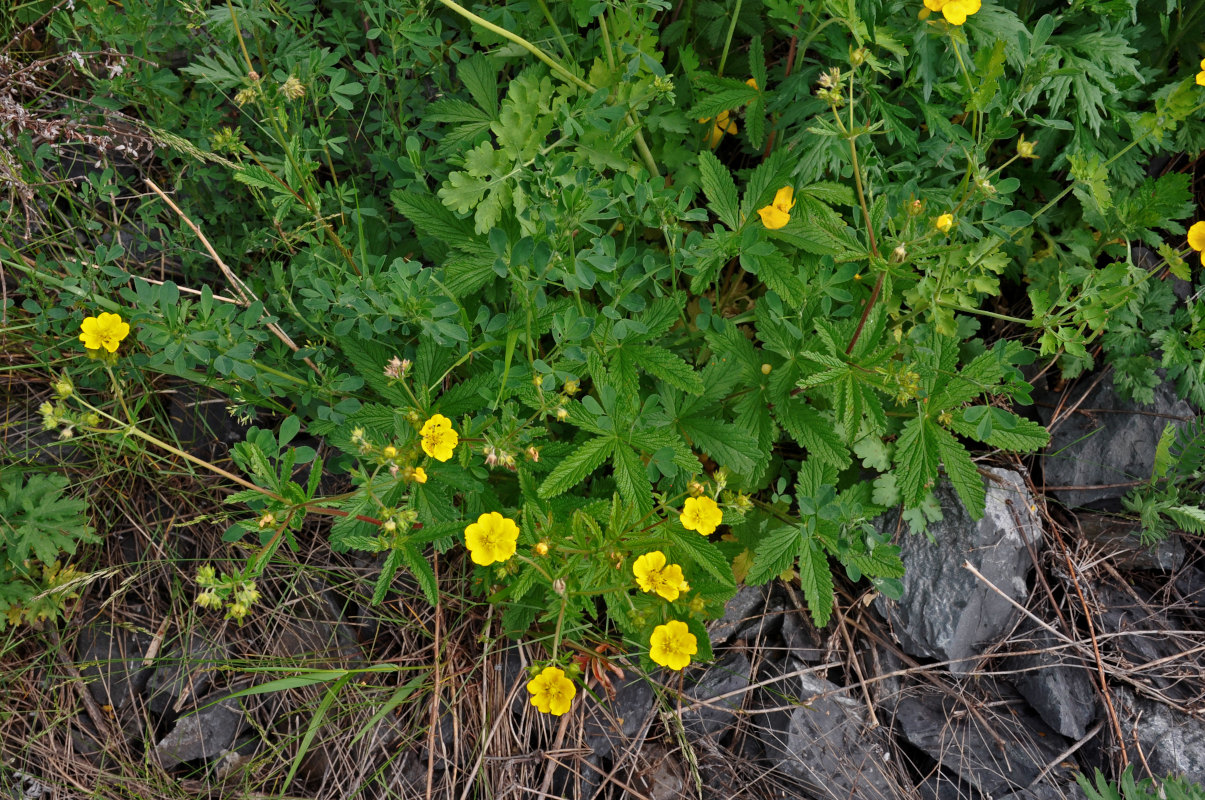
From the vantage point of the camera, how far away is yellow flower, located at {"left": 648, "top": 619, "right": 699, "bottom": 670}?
82.5 inches

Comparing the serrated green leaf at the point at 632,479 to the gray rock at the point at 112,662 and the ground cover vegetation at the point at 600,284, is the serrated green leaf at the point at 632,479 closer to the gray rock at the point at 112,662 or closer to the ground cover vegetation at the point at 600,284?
the ground cover vegetation at the point at 600,284

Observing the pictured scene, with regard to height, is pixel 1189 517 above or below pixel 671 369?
below

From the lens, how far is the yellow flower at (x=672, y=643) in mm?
2096

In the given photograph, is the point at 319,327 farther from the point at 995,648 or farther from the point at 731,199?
the point at 995,648

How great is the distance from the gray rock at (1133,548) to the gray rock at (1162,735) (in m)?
0.46

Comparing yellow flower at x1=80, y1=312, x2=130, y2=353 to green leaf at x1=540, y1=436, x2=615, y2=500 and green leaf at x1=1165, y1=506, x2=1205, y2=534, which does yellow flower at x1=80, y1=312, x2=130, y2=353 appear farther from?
green leaf at x1=1165, y1=506, x2=1205, y2=534

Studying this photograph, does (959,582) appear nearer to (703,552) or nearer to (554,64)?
(703,552)

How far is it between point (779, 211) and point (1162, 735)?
209cm

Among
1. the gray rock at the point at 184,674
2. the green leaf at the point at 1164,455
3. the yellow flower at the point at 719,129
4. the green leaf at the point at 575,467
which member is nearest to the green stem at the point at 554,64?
the yellow flower at the point at 719,129

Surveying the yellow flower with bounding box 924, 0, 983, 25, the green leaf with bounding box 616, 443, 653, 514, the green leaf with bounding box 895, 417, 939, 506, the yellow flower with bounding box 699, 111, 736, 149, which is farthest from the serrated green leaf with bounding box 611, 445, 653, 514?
the yellow flower with bounding box 924, 0, 983, 25

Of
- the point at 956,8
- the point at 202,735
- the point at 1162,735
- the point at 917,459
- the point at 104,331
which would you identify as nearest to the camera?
the point at 956,8

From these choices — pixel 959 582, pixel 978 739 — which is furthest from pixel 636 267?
pixel 978 739

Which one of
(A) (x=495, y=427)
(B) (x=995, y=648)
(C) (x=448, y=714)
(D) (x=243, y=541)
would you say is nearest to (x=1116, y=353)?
(B) (x=995, y=648)

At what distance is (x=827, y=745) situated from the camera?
2.55 m
